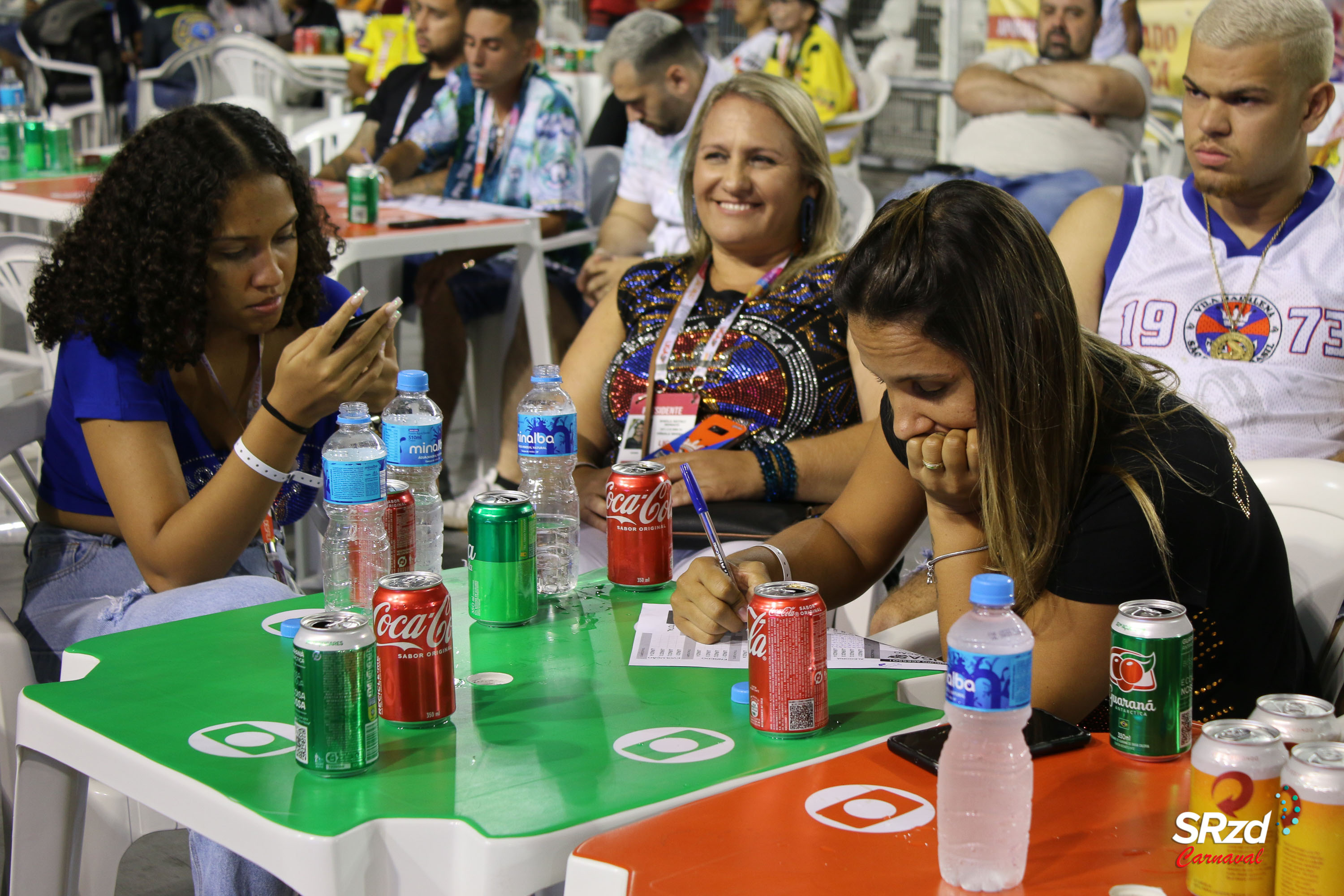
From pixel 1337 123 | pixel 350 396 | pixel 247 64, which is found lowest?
pixel 350 396

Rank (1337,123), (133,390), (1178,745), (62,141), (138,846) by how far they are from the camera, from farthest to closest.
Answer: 1. (62,141)
2. (1337,123)
3. (138,846)
4. (133,390)
5. (1178,745)

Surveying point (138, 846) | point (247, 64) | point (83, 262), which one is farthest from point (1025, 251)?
point (247, 64)

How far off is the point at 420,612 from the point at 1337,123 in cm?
401

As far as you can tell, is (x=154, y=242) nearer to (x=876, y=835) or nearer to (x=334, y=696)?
(x=334, y=696)

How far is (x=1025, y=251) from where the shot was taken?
1567 millimetres

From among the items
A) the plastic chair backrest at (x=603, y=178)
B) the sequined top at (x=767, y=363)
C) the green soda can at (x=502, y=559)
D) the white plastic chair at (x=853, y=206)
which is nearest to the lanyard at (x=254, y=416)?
the green soda can at (x=502, y=559)

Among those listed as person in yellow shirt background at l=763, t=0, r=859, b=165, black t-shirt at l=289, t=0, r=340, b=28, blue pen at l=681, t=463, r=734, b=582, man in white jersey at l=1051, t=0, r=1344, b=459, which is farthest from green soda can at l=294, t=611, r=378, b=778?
black t-shirt at l=289, t=0, r=340, b=28

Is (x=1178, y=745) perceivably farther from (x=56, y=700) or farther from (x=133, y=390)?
(x=133, y=390)

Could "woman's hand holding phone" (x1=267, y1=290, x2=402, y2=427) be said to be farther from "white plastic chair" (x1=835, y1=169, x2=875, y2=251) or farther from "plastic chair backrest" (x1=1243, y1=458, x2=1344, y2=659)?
"white plastic chair" (x1=835, y1=169, x2=875, y2=251)

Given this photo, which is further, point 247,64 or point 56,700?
point 247,64

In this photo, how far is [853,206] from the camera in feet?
14.8

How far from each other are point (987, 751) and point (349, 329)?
144 cm

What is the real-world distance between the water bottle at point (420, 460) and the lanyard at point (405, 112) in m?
3.68

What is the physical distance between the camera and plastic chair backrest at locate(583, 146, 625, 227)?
5375 mm
